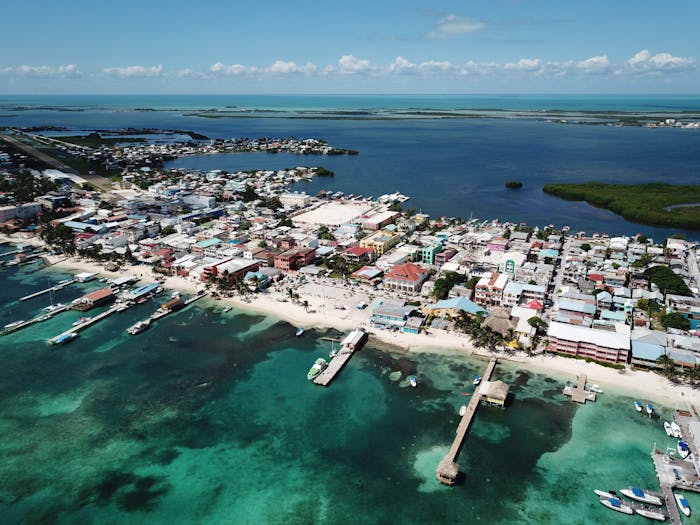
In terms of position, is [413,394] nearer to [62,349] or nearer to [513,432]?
[513,432]

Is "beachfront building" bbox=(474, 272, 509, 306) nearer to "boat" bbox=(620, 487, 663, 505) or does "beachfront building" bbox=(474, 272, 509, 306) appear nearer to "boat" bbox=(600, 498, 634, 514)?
"boat" bbox=(620, 487, 663, 505)

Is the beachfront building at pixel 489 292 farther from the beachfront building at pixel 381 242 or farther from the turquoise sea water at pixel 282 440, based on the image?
the beachfront building at pixel 381 242

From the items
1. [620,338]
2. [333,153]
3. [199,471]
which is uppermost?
[333,153]

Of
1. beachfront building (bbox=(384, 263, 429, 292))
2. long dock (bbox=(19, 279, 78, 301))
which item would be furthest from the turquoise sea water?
beachfront building (bbox=(384, 263, 429, 292))

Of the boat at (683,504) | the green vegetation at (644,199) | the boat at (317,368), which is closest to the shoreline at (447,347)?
the boat at (317,368)

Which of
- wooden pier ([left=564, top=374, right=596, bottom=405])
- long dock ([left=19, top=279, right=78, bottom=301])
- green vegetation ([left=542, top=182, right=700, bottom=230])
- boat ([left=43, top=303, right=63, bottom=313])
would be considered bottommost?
wooden pier ([left=564, top=374, right=596, bottom=405])

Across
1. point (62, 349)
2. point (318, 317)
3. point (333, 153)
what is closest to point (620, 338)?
point (318, 317)
